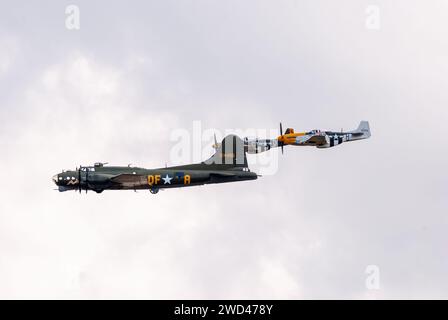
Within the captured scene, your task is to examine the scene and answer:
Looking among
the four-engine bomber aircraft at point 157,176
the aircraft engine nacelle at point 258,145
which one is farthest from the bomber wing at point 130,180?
the aircraft engine nacelle at point 258,145

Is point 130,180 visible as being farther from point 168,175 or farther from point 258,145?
point 258,145

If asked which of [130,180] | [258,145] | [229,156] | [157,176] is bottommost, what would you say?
[130,180]

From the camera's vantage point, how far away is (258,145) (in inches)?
5984

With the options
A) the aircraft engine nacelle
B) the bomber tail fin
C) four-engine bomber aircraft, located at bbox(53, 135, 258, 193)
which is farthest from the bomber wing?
the aircraft engine nacelle

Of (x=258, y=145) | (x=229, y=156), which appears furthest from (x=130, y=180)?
(x=258, y=145)

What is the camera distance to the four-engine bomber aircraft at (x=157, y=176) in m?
133

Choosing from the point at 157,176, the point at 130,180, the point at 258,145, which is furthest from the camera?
the point at 258,145

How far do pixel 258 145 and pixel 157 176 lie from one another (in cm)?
2182

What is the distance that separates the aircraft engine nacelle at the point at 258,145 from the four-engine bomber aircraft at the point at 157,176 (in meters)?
14.8

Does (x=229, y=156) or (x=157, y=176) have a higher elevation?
(x=229, y=156)

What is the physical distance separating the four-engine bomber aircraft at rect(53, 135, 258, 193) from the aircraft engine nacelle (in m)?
14.8

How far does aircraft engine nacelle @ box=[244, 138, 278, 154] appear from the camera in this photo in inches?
5969
